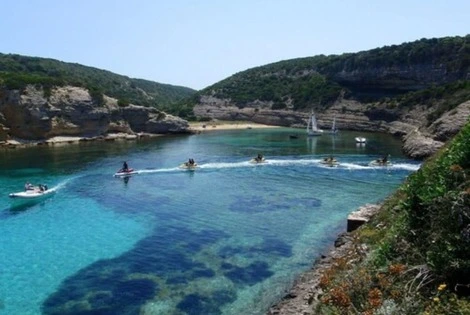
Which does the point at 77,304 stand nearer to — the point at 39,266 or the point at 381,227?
the point at 39,266

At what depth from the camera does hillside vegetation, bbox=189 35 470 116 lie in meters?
118

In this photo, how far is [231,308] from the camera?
22.6 m

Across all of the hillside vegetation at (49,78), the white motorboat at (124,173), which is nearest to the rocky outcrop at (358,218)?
the white motorboat at (124,173)

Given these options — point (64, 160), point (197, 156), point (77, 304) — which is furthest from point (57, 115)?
point (77, 304)

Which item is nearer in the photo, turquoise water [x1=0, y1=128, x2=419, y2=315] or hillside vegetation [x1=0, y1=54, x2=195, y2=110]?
turquoise water [x1=0, y1=128, x2=419, y2=315]

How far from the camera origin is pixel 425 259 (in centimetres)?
1423

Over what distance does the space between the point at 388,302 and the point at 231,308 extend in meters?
11.4

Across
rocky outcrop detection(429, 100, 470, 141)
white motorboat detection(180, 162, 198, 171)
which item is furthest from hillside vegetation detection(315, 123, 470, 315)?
rocky outcrop detection(429, 100, 470, 141)

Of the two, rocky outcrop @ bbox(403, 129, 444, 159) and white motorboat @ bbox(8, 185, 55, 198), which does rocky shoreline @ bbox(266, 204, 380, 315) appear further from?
rocky outcrop @ bbox(403, 129, 444, 159)

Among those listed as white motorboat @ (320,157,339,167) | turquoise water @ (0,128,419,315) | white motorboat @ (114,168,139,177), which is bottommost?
turquoise water @ (0,128,419,315)

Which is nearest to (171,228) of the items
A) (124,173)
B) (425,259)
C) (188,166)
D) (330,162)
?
(425,259)

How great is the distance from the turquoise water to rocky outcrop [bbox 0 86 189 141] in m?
18.1

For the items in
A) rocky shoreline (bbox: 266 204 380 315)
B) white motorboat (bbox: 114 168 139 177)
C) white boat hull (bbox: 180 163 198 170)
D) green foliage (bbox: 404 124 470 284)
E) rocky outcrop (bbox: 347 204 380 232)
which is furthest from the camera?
white boat hull (bbox: 180 163 198 170)

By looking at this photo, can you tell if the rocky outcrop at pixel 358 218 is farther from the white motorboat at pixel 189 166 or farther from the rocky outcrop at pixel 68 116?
the rocky outcrop at pixel 68 116
